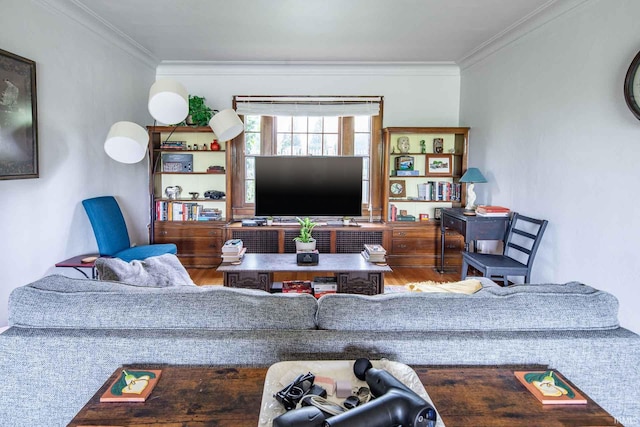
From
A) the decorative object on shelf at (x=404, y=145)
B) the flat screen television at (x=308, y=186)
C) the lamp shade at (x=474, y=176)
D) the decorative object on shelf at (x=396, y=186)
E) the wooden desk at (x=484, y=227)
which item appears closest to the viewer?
the wooden desk at (x=484, y=227)

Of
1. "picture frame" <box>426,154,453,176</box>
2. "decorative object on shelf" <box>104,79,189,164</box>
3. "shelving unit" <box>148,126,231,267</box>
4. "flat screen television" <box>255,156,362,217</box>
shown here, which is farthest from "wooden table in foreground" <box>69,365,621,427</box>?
"picture frame" <box>426,154,453,176</box>

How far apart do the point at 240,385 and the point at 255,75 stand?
4.68 m

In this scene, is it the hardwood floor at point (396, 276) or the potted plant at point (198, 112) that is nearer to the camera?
the hardwood floor at point (396, 276)

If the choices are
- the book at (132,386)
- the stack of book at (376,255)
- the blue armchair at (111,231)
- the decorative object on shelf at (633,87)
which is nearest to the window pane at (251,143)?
the blue armchair at (111,231)

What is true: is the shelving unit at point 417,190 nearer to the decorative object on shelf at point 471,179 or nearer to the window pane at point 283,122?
the decorative object on shelf at point 471,179

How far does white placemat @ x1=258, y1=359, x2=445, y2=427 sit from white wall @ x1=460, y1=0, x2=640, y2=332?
7.42 feet

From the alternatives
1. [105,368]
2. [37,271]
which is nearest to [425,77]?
[37,271]

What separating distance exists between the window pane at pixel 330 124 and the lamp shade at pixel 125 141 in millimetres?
2597

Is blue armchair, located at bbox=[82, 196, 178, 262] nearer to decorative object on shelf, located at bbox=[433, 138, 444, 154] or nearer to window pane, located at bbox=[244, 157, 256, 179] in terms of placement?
window pane, located at bbox=[244, 157, 256, 179]

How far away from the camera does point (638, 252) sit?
241 centimetres

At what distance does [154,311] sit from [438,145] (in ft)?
14.6

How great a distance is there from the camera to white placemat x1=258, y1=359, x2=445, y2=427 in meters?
0.87

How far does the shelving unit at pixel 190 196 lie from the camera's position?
190 inches

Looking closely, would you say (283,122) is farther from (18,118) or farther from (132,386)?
(132,386)
